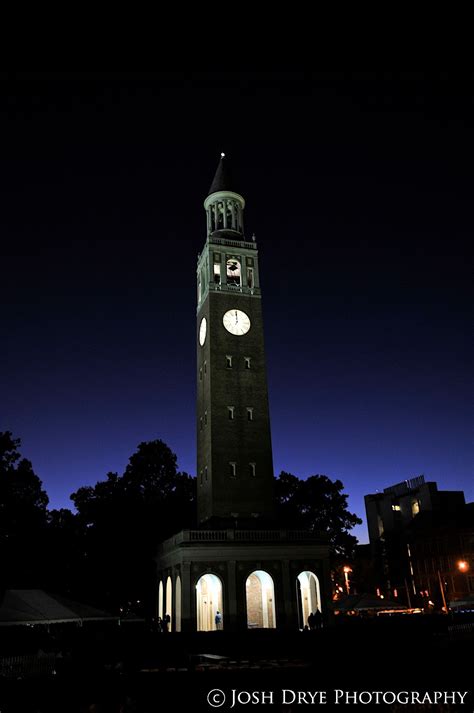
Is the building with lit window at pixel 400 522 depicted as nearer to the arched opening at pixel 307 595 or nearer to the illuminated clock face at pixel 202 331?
the arched opening at pixel 307 595

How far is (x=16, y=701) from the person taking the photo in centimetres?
1564

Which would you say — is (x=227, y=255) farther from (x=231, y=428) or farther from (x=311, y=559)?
(x=311, y=559)

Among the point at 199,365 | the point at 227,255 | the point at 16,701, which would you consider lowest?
the point at 16,701

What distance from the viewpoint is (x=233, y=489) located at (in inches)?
2040

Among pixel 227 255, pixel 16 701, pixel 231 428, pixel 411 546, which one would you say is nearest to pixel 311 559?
pixel 231 428

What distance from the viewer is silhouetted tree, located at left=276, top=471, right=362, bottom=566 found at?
7156cm

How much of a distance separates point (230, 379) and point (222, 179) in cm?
2471

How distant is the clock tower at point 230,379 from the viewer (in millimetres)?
51938

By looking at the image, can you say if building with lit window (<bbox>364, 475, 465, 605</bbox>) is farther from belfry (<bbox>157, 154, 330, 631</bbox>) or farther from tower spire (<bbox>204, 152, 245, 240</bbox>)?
tower spire (<bbox>204, 152, 245, 240</bbox>)

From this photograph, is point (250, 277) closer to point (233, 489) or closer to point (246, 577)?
point (233, 489)

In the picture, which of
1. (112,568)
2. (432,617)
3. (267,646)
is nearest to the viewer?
(267,646)

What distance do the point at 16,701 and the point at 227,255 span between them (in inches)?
1972

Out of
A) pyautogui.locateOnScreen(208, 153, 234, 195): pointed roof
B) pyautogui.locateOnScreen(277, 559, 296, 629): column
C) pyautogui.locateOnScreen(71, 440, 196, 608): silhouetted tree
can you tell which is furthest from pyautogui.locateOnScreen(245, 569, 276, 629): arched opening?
pyautogui.locateOnScreen(208, 153, 234, 195): pointed roof

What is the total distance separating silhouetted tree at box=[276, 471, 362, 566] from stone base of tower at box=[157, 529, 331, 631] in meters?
22.3
